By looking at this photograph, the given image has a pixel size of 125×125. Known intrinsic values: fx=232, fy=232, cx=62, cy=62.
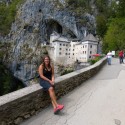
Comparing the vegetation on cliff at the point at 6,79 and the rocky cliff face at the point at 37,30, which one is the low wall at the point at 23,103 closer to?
the rocky cliff face at the point at 37,30

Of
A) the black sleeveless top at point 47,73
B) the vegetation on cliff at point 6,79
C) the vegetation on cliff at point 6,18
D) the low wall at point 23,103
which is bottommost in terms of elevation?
the vegetation on cliff at point 6,79

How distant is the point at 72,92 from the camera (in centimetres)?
899

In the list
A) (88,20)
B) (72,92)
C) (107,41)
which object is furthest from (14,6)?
(72,92)

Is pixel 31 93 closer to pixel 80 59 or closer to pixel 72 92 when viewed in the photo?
pixel 72 92

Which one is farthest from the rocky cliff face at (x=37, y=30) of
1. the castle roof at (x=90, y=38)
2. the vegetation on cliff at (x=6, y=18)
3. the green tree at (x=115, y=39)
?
the green tree at (x=115, y=39)

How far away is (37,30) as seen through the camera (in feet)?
194

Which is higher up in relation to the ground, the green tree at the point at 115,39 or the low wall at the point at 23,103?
the green tree at the point at 115,39

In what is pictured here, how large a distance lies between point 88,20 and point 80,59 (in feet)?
33.5

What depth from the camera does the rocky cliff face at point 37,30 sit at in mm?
58094

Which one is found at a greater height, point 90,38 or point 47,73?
point 90,38

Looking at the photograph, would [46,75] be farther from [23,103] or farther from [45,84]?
[23,103]

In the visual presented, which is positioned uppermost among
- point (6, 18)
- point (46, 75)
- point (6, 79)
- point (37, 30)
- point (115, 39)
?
point (6, 18)

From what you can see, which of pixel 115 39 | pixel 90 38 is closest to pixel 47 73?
pixel 115 39

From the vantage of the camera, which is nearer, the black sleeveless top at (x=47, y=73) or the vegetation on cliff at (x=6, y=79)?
the black sleeveless top at (x=47, y=73)
